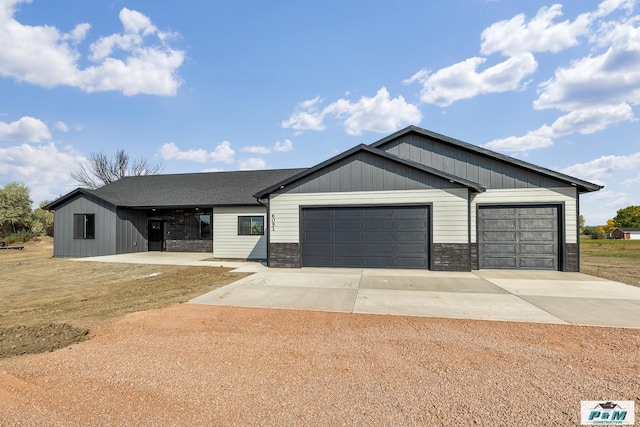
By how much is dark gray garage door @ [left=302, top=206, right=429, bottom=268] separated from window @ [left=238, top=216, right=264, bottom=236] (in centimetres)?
468

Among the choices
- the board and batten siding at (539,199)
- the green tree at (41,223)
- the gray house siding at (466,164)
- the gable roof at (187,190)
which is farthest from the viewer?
the green tree at (41,223)

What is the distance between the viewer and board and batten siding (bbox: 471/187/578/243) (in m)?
10.8

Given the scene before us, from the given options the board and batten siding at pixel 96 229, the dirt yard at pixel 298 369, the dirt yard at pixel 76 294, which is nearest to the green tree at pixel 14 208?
the board and batten siding at pixel 96 229

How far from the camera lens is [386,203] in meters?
11.1

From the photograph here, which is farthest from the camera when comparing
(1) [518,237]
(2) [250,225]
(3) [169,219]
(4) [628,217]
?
(4) [628,217]

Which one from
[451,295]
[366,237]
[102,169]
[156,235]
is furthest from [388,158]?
[102,169]

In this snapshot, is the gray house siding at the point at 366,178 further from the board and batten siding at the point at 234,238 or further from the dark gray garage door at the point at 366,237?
the board and batten siding at the point at 234,238

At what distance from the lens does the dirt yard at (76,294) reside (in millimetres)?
4555

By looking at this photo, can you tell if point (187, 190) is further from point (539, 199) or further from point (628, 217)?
point (628, 217)

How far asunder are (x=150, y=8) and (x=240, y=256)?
446 inches

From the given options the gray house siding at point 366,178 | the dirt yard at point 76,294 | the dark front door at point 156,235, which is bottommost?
the dirt yard at point 76,294

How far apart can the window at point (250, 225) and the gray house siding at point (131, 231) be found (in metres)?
7.39

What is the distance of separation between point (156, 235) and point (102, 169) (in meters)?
26.5

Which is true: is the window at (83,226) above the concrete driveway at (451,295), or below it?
above
